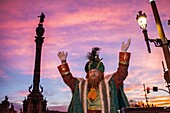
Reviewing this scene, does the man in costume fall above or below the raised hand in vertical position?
below

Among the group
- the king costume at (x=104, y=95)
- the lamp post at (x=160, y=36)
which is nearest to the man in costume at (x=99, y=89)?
the king costume at (x=104, y=95)

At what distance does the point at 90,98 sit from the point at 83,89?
0.91ft

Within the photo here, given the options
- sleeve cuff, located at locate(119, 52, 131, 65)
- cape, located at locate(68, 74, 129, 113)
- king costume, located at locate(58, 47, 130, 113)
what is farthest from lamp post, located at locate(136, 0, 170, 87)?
cape, located at locate(68, 74, 129, 113)

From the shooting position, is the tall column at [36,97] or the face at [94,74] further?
the tall column at [36,97]

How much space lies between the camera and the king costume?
4.61 m

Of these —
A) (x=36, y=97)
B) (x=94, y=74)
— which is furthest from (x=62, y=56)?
(x=36, y=97)

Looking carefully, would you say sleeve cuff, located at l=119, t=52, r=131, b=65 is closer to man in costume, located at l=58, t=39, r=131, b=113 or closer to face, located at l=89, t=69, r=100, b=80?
man in costume, located at l=58, t=39, r=131, b=113

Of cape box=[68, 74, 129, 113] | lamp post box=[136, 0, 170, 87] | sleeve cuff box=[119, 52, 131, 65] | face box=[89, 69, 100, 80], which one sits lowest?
cape box=[68, 74, 129, 113]

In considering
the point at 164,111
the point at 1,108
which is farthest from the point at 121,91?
the point at 1,108

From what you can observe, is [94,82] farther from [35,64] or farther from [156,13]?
[35,64]

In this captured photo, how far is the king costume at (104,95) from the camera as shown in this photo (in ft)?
15.1

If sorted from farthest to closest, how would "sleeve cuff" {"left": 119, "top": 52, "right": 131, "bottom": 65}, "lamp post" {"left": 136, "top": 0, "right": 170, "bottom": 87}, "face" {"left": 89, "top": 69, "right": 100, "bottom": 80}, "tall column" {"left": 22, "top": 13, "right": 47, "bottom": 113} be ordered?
"tall column" {"left": 22, "top": 13, "right": 47, "bottom": 113} → "lamp post" {"left": 136, "top": 0, "right": 170, "bottom": 87} → "face" {"left": 89, "top": 69, "right": 100, "bottom": 80} → "sleeve cuff" {"left": 119, "top": 52, "right": 131, "bottom": 65}

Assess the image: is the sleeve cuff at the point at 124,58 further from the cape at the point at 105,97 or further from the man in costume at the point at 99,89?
the cape at the point at 105,97

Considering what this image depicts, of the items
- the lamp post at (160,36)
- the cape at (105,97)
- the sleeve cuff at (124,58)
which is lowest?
the cape at (105,97)
